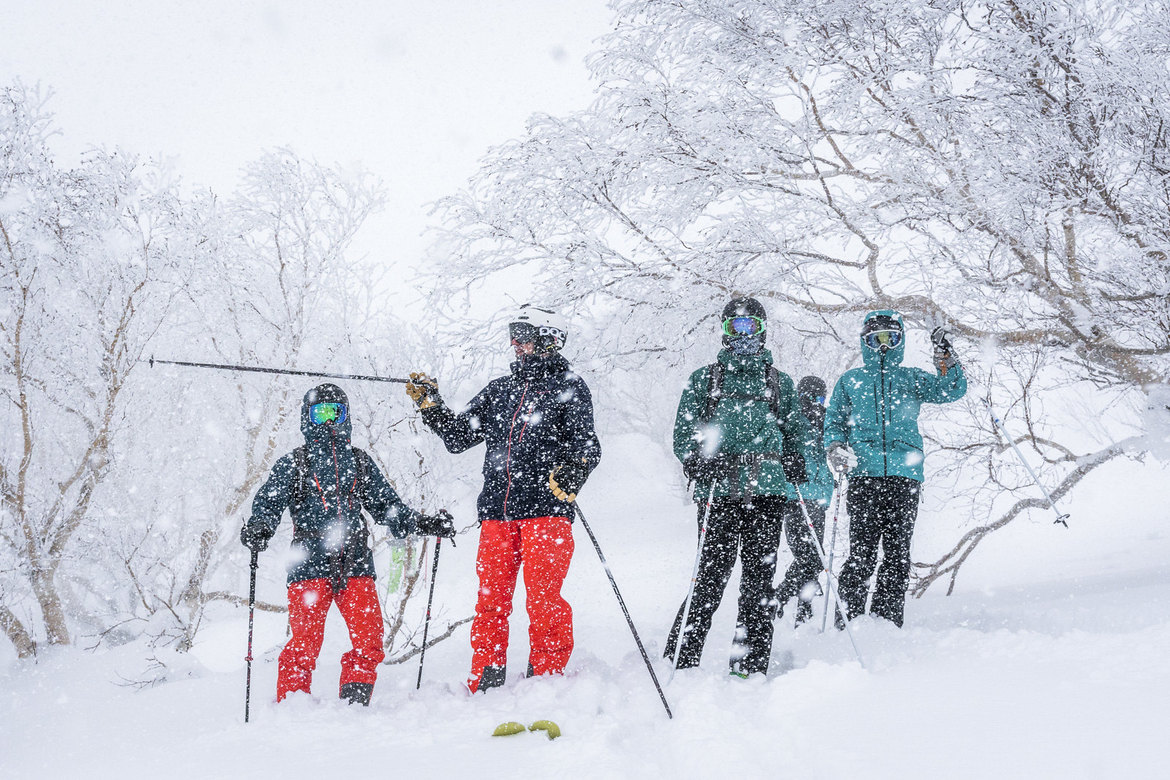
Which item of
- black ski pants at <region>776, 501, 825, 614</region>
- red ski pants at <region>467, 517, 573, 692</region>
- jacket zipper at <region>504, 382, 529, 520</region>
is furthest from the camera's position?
black ski pants at <region>776, 501, 825, 614</region>

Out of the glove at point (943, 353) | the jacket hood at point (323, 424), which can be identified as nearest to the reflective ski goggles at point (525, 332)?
the jacket hood at point (323, 424)

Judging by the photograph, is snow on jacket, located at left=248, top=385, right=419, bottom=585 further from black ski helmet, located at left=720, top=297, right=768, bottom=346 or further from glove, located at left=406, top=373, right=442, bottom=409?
black ski helmet, located at left=720, top=297, right=768, bottom=346

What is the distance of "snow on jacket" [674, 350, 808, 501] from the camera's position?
3.53m

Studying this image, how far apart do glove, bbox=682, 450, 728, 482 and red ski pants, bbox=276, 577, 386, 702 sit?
1.93m

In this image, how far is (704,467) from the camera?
11.4 feet

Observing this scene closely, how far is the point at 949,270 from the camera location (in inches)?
185

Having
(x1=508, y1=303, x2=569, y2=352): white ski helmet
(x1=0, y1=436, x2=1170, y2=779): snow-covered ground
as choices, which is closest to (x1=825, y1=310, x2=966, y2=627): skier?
(x1=0, y1=436, x2=1170, y2=779): snow-covered ground

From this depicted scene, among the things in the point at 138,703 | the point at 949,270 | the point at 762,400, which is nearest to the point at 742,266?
the point at 949,270

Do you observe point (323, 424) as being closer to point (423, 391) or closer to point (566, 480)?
point (423, 391)

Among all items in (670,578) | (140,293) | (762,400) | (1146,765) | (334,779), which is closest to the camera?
(1146,765)

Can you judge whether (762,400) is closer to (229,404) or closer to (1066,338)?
(1066,338)

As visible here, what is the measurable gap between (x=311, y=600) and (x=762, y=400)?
2699mm

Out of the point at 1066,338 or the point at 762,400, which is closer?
the point at 762,400

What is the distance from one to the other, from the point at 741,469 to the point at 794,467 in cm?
34
